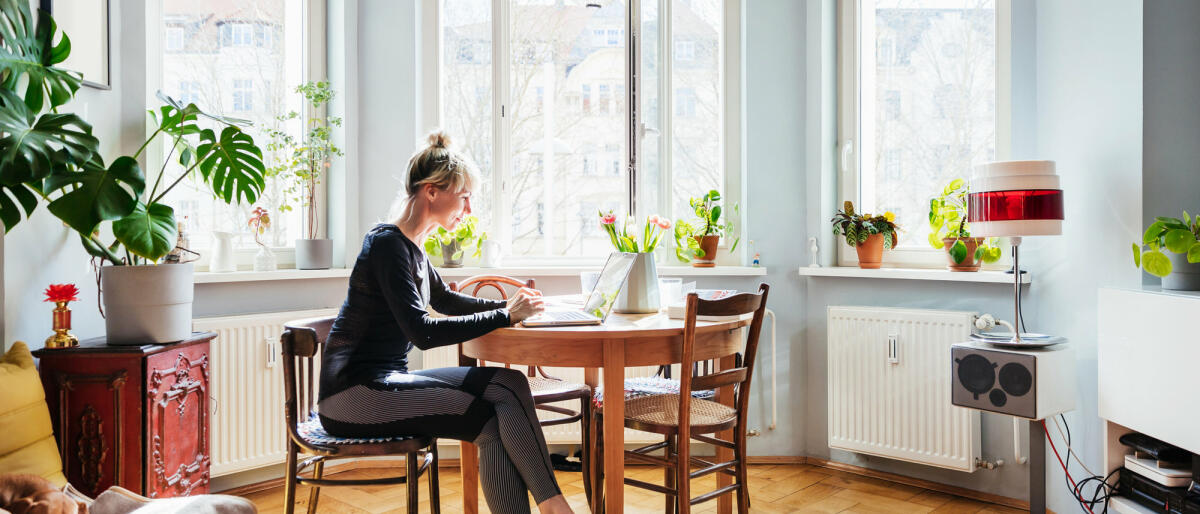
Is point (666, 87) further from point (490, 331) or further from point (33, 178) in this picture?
point (33, 178)

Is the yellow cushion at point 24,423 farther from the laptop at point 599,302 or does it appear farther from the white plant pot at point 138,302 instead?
the laptop at point 599,302

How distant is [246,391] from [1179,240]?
301cm

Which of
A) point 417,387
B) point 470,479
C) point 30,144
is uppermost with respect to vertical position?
point 30,144

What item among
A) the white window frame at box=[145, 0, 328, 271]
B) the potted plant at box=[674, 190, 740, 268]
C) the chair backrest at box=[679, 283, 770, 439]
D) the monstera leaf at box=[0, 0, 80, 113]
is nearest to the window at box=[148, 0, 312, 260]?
the white window frame at box=[145, 0, 328, 271]

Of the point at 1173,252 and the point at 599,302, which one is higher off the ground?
the point at 1173,252

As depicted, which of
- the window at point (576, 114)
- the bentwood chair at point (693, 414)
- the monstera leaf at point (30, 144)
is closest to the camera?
the monstera leaf at point (30, 144)

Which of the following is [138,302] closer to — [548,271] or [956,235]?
[548,271]

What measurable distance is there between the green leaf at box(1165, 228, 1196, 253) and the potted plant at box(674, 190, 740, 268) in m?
1.61

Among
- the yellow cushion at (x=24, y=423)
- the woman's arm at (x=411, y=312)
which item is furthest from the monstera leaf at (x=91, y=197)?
the woman's arm at (x=411, y=312)

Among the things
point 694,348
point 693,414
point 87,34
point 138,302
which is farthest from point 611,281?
point 87,34

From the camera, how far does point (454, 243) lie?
324cm

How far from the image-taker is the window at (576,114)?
3.44 m

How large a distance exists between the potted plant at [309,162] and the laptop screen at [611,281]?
1.37m

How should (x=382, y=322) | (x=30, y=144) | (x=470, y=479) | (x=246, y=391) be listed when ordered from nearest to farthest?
(x=30, y=144) → (x=382, y=322) → (x=470, y=479) → (x=246, y=391)
